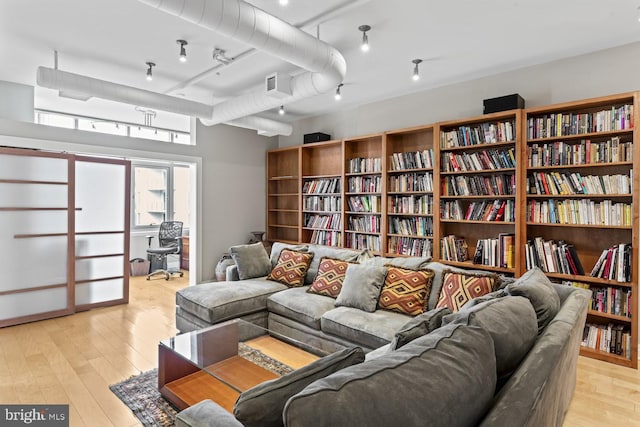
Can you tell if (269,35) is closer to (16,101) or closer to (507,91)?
(507,91)

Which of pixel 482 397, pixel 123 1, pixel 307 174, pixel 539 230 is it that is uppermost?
pixel 123 1

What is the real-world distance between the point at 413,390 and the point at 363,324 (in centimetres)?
191

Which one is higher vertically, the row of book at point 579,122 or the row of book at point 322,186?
the row of book at point 579,122

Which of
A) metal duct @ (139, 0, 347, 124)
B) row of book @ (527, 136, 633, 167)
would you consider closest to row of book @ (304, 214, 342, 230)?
metal duct @ (139, 0, 347, 124)

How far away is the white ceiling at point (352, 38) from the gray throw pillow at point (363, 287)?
2.05 metres

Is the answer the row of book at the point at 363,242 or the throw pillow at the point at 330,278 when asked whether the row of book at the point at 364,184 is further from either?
the throw pillow at the point at 330,278

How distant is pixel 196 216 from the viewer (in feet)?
17.9

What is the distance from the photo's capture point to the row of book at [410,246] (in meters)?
4.41

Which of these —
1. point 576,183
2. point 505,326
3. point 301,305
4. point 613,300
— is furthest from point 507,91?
point 505,326

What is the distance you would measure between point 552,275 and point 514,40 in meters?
2.20

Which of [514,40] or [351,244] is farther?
[351,244]

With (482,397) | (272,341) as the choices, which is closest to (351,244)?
(272,341)

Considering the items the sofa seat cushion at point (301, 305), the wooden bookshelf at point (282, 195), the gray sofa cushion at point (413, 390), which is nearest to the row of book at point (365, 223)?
the wooden bookshelf at point (282, 195)

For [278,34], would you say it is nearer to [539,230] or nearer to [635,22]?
[635,22]
